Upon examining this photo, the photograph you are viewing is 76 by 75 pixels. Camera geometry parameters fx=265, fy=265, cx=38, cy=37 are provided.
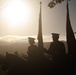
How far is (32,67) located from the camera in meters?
11.9

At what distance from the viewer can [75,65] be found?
12.2 meters

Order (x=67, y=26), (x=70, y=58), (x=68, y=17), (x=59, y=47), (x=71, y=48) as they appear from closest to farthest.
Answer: (x=70, y=58)
(x=59, y=47)
(x=71, y=48)
(x=67, y=26)
(x=68, y=17)

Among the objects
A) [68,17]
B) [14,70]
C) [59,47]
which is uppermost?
[68,17]

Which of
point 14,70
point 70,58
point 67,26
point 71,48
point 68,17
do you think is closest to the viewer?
point 14,70

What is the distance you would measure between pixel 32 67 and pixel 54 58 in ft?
3.86

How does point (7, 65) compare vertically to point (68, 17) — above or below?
below

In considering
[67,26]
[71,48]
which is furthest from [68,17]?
[71,48]

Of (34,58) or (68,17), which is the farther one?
(68,17)

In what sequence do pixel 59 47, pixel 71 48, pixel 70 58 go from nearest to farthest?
1. pixel 70 58
2. pixel 59 47
3. pixel 71 48

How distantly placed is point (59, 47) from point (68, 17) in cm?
1186

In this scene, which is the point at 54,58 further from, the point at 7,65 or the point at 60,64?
the point at 7,65

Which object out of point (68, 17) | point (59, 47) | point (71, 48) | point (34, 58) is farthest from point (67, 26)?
point (34, 58)

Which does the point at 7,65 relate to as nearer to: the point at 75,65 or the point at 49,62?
the point at 49,62

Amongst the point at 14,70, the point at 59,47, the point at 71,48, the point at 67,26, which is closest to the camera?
the point at 14,70
